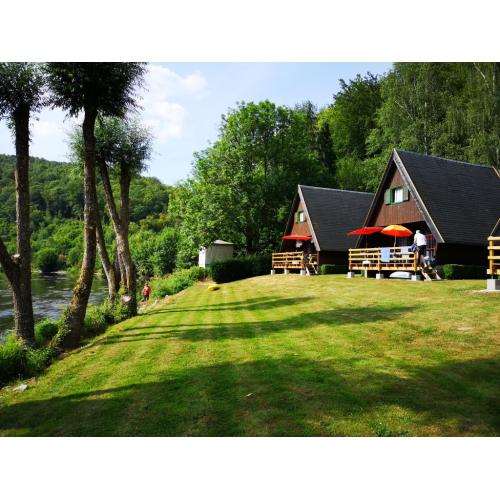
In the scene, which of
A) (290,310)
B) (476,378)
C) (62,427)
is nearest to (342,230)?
(290,310)

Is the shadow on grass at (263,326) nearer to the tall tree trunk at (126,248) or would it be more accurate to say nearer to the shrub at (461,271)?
the tall tree trunk at (126,248)

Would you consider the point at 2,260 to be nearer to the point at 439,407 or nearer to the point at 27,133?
the point at 27,133

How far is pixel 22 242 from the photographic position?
42.5 feet

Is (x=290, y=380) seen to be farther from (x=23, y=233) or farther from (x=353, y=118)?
(x=353, y=118)

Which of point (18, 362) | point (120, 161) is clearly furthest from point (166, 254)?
point (18, 362)

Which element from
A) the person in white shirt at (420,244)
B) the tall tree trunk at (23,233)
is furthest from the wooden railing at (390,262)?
the tall tree trunk at (23,233)

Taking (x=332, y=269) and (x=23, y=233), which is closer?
(x=23, y=233)

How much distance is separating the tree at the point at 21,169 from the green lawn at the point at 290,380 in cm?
305

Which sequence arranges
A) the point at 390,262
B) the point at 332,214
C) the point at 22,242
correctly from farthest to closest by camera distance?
the point at 332,214
the point at 390,262
the point at 22,242

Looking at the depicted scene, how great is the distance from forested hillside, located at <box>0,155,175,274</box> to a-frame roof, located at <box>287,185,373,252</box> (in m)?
13.5

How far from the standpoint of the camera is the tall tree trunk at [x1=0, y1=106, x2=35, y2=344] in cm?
1280

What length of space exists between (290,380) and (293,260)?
83.7ft

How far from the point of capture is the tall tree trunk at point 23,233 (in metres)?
12.9

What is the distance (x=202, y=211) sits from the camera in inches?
1422
